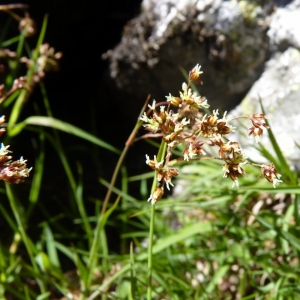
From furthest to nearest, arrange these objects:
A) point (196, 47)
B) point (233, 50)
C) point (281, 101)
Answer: point (196, 47), point (233, 50), point (281, 101)

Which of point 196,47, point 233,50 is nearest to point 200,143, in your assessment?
point 233,50

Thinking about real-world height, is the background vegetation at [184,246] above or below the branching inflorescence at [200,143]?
below

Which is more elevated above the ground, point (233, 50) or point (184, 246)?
point (233, 50)

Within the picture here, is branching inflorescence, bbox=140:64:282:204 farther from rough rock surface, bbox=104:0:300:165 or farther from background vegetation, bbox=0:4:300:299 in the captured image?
rough rock surface, bbox=104:0:300:165

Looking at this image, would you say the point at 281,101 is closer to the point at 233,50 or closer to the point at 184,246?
the point at 233,50

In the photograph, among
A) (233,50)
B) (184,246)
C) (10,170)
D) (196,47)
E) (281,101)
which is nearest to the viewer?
(10,170)

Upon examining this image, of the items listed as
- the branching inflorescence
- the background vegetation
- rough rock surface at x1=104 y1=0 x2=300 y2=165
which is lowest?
the background vegetation

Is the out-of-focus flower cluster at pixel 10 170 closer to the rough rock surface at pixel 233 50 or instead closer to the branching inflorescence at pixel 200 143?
the branching inflorescence at pixel 200 143

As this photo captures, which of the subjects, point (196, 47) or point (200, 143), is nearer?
point (200, 143)

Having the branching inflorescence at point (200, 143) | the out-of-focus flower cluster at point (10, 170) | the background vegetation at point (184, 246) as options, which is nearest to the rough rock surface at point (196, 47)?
the background vegetation at point (184, 246)

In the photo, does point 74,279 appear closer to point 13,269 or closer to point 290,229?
point 13,269

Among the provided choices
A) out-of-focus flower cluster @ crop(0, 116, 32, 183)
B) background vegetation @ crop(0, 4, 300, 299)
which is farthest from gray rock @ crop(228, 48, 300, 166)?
out-of-focus flower cluster @ crop(0, 116, 32, 183)
